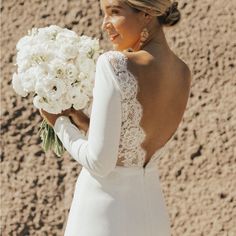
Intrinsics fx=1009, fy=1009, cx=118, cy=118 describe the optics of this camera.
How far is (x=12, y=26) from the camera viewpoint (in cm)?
518

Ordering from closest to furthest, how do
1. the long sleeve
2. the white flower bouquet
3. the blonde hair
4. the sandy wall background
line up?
the long sleeve → the blonde hair → the white flower bouquet → the sandy wall background

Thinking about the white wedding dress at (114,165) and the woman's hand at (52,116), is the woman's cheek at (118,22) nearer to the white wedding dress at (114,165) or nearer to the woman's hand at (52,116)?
the white wedding dress at (114,165)

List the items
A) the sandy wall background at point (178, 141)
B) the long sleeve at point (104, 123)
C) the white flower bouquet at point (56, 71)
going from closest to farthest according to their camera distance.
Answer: the long sleeve at point (104, 123)
the white flower bouquet at point (56, 71)
the sandy wall background at point (178, 141)

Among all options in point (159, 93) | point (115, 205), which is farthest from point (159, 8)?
point (115, 205)

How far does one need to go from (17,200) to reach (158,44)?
2.22 m

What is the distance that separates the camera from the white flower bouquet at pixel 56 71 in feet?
10.1

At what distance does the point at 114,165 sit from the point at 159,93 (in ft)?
0.84

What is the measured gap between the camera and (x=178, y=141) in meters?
4.68

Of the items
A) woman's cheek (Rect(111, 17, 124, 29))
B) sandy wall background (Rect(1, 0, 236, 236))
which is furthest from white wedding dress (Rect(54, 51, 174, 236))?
sandy wall background (Rect(1, 0, 236, 236))

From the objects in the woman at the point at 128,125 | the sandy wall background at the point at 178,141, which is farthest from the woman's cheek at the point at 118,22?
the sandy wall background at the point at 178,141

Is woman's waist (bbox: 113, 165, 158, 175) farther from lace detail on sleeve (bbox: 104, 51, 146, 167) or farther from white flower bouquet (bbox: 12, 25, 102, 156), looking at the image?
white flower bouquet (bbox: 12, 25, 102, 156)

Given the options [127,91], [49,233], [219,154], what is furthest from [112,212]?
[49,233]

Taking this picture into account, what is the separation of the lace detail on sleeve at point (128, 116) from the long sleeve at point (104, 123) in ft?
0.07

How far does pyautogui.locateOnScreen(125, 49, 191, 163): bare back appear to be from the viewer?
2.94 m
